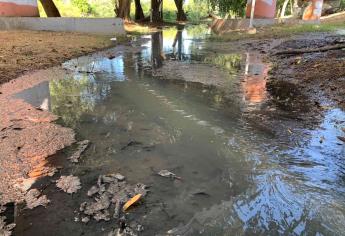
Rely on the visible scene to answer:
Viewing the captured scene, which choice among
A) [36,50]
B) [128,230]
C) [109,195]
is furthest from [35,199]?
[36,50]

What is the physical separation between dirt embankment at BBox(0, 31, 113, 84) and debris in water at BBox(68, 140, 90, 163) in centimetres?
351

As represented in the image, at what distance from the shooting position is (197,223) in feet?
8.85

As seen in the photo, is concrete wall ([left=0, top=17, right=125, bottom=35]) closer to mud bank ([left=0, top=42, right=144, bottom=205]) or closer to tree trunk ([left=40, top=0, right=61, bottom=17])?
tree trunk ([left=40, top=0, right=61, bottom=17])

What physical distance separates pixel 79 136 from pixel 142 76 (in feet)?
12.2

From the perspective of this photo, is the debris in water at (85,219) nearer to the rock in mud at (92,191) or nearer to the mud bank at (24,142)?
the rock in mud at (92,191)

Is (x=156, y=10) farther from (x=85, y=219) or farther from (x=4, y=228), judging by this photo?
(x=4, y=228)

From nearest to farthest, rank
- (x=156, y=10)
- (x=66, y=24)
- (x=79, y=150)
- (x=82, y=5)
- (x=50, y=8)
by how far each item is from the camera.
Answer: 1. (x=79, y=150)
2. (x=66, y=24)
3. (x=50, y=8)
4. (x=82, y=5)
5. (x=156, y=10)

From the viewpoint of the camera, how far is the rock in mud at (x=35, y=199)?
2906 millimetres

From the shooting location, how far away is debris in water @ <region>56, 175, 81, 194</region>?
10.3 feet

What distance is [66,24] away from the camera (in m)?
16.2

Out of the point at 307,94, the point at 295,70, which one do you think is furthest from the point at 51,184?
the point at 295,70

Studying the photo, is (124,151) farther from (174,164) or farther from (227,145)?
(227,145)

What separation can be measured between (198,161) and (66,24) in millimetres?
14419

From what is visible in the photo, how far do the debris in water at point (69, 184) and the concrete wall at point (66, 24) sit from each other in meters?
13.6
